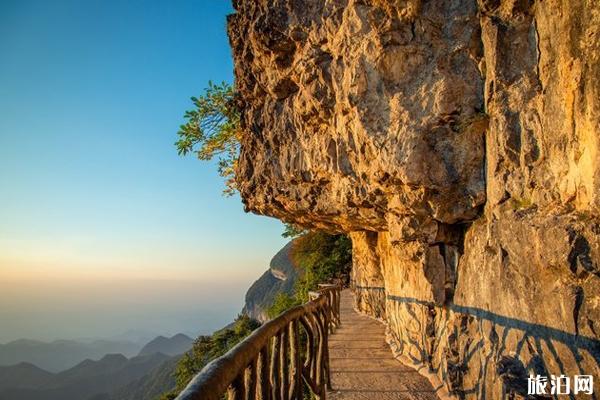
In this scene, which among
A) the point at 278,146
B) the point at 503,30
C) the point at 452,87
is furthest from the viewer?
the point at 278,146

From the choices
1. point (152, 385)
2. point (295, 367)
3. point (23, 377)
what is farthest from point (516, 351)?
point (23, 377)

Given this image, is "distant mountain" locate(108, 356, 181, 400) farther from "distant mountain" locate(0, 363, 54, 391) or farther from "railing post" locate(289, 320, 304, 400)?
"distant mountain" locate(0, 363, 54, 391)

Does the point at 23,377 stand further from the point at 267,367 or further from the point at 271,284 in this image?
the point at 267,367

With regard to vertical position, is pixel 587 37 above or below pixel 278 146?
below

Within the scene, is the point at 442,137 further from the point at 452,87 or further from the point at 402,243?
the point at 402,243

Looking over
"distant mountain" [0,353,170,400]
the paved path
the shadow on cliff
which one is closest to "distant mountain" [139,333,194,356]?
"distant mountain" [0,353,170,400]

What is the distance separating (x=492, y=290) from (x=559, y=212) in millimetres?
1523

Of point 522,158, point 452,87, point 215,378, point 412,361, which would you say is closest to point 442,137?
point 452,87

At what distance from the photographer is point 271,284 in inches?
2191

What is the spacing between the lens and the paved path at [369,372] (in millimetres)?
6203

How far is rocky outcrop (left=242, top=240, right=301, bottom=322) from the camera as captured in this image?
49969mm

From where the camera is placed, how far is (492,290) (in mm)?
5137

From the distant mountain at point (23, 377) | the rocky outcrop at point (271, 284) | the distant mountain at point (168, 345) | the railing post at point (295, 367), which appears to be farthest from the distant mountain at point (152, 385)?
the distant mountain at point (168, 345)

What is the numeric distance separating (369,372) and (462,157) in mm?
4319
